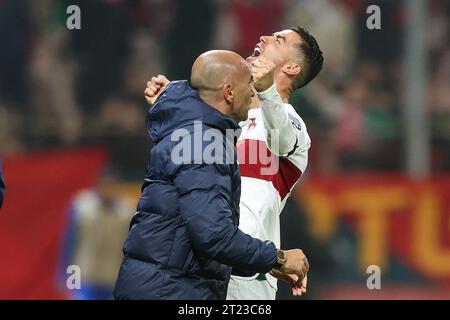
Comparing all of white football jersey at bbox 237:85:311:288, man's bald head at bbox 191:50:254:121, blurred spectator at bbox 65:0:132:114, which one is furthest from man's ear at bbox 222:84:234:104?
blurred spectator at bbox 65:0:132:114

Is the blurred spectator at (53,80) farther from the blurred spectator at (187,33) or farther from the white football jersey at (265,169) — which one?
the white football jersey at (265,169)

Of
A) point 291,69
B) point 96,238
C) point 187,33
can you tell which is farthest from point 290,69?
point 187,33

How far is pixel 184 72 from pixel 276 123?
16.2ft

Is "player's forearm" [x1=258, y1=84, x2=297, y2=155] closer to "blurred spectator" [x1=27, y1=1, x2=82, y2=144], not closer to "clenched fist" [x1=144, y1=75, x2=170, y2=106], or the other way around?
"clenched fist" [x1=144, y1=75, x2=170, y2=106]

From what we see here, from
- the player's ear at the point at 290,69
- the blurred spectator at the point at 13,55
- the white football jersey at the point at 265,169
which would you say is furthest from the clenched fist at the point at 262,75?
the blurred spectator at the point at 13,55

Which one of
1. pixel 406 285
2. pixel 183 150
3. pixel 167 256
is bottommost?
pixel 406 285

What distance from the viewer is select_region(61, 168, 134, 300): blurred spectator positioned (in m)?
10.1

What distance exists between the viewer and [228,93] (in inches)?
206

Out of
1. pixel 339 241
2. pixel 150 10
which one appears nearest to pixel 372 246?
pixel 339 241

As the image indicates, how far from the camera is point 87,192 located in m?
10.3

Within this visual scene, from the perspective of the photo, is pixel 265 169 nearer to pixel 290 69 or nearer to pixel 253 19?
pixel 290 69

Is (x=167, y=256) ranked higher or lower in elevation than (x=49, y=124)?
lower
